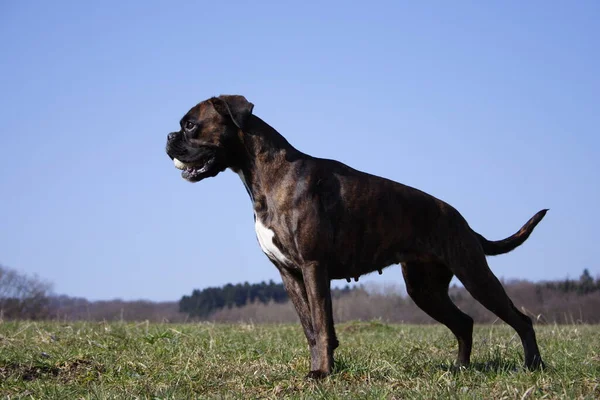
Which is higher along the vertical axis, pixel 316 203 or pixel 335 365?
pixel 316 203

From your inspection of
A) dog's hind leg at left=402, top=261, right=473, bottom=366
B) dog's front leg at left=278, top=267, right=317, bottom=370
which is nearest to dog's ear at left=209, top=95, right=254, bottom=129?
dog's front leg at left=278, top=267, right=317, bottom=370

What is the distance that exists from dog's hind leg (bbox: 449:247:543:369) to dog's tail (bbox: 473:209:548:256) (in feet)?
1.06

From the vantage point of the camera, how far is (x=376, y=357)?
6.50 metres

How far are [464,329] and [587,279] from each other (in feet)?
38.9

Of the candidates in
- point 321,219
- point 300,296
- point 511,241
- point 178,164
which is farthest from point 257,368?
point 511,241

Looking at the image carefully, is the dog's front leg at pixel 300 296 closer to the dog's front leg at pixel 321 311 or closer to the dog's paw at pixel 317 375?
the dog's front leg at pixel 321 311

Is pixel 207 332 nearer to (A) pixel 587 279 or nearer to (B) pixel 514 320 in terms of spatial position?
(B) pixel 514 320

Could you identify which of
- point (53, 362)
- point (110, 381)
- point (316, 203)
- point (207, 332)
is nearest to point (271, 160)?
point (316, 203)

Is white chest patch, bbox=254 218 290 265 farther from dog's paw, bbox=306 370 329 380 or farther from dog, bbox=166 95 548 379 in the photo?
dog's paw, bbox=306 370 329 380

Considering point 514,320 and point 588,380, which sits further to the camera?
point 514,320

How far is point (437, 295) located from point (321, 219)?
1.48m

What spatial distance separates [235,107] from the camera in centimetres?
579

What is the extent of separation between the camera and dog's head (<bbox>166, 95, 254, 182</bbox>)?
232 inches

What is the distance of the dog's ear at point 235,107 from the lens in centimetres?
576
